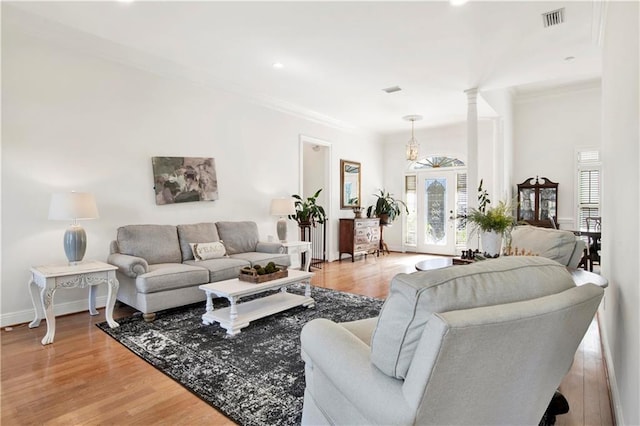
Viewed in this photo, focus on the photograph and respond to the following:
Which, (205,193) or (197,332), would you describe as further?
(205,193)

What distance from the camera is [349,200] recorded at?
788 centimetres

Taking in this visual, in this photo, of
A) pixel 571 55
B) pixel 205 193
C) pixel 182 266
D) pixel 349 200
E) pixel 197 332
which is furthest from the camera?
pixel 349 200

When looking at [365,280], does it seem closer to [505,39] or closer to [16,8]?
[505,39]

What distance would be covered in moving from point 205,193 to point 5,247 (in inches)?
85.9

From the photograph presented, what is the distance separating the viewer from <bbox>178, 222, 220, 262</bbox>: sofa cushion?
4.40 m

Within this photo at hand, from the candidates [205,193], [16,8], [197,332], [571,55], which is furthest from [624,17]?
[16,8]

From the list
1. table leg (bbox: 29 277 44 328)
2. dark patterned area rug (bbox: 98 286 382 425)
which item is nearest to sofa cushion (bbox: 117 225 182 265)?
dark patterned area rug (bbox: 98 286 382 425)

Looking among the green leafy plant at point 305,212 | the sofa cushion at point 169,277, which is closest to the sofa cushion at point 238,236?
the sofa cushion at point 169,277

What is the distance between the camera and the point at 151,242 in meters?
4.08

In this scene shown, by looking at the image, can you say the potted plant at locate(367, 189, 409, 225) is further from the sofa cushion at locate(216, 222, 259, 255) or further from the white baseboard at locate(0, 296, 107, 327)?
the white baseboard at locate(0, 296, 107, 327)

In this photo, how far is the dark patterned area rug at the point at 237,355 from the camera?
80.9 inches

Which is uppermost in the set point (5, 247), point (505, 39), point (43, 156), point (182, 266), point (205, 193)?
point (505, 39)

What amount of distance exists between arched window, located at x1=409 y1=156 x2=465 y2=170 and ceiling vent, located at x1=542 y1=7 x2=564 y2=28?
15.5 ft

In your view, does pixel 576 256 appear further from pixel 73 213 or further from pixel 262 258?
pixel 73 213
